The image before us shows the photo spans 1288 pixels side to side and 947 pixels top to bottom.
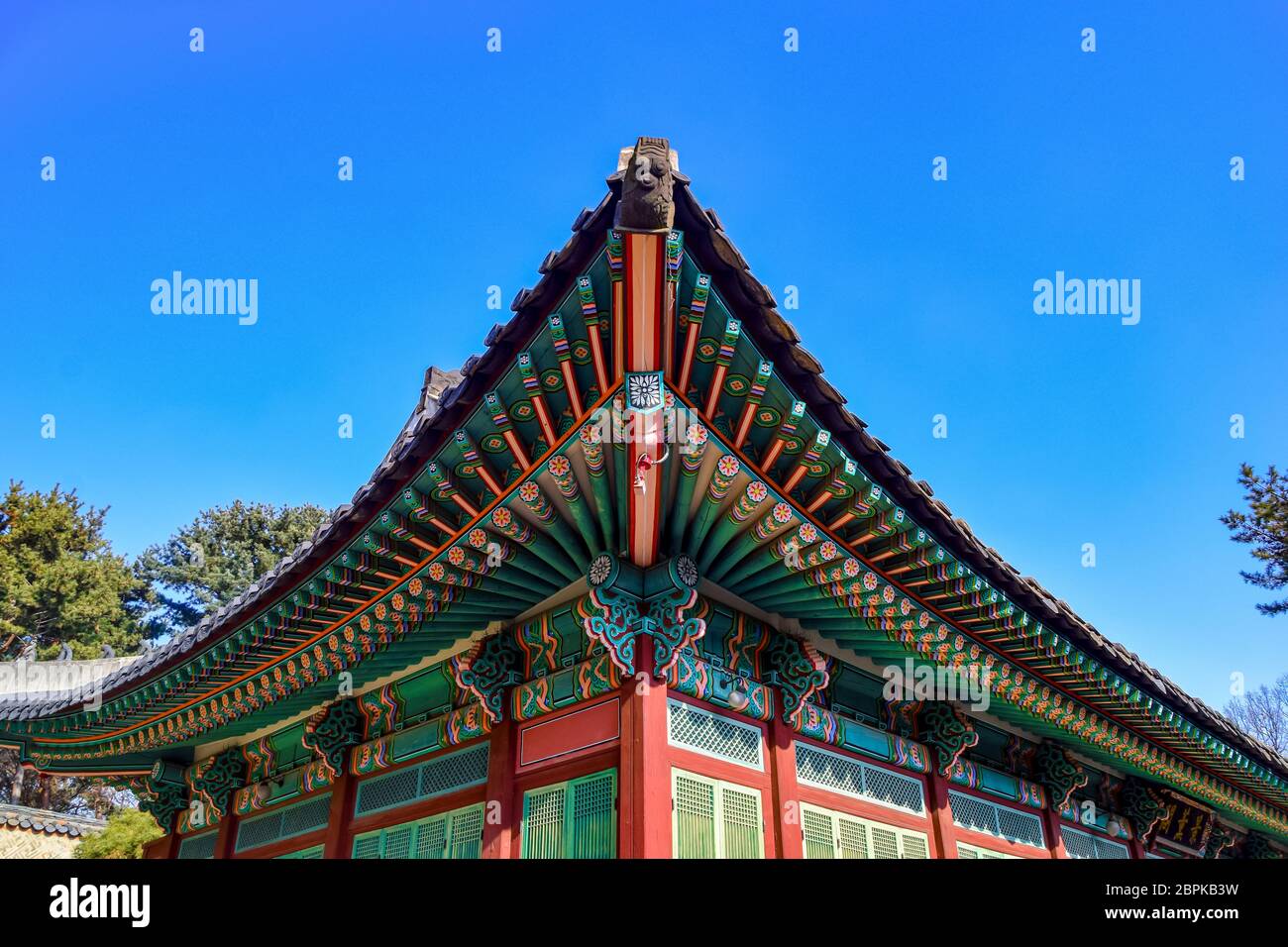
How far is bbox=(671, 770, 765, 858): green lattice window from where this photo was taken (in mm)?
6531

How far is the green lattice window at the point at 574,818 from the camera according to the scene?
6516mm

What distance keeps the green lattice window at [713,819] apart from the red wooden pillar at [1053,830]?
5.35m

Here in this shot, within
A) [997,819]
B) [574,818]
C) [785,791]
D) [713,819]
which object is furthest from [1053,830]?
[574,818]

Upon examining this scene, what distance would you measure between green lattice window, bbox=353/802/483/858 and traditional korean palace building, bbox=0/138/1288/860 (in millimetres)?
33

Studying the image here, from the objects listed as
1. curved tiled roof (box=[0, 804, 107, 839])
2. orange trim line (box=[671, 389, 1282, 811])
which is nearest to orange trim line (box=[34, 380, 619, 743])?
orange trim line (box=[671, 389, 1282, 811])

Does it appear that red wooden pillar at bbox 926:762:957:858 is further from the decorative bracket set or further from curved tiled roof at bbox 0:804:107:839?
curved tiled roof at bbox 0:804:107:839

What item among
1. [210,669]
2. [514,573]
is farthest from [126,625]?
[514,573]

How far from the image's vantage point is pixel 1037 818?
10727 millimetres

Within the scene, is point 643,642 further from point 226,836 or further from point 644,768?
point 226,836

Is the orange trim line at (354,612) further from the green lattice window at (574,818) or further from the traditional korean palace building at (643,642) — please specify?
the green lattice window at (574,818)

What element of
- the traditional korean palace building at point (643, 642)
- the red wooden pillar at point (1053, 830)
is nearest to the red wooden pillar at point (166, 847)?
the traditional korean palace building at point (643, 642)

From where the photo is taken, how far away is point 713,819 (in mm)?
6797

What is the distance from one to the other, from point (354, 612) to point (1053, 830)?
836 centimetres
